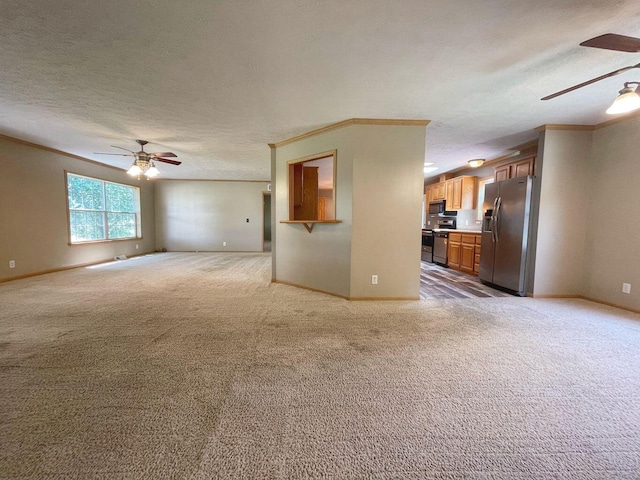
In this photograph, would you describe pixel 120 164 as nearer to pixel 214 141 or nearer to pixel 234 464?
pixel 214 141

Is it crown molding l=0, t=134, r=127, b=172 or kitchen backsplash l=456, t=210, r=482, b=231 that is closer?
crown molding l=0, t=134, r=127, b=172

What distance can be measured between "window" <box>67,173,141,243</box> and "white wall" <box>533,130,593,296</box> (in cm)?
880

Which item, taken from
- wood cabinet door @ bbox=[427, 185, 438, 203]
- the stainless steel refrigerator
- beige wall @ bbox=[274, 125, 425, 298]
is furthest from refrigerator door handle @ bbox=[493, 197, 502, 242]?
wood cabinet door @ bbox=[427, 185, 438, 203]

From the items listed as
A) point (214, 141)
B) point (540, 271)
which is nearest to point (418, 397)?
point (540, 271)

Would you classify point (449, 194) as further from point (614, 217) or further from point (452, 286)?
point (614, 217)

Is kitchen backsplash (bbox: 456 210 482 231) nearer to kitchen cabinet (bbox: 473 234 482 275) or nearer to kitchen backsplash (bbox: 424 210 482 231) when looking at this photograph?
kitchen backsplash (bbox: 424 210 482 231)

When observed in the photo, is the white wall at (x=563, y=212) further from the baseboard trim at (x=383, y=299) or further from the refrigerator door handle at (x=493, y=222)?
the baseboard trim at (x=383, y=299)

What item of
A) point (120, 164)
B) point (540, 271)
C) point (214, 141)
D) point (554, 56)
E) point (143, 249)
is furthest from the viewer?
point (143, 249)

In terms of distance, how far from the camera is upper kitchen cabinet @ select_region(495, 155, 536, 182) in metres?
4.04

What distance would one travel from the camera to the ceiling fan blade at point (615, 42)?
148 centimetres

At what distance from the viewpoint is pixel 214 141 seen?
4.29 m

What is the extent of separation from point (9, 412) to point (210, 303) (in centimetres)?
193

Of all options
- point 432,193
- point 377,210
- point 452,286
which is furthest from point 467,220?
point 377,210

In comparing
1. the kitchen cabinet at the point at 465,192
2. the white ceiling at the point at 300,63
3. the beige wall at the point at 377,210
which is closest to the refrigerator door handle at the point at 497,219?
the white ceiling at the point at 300,63
